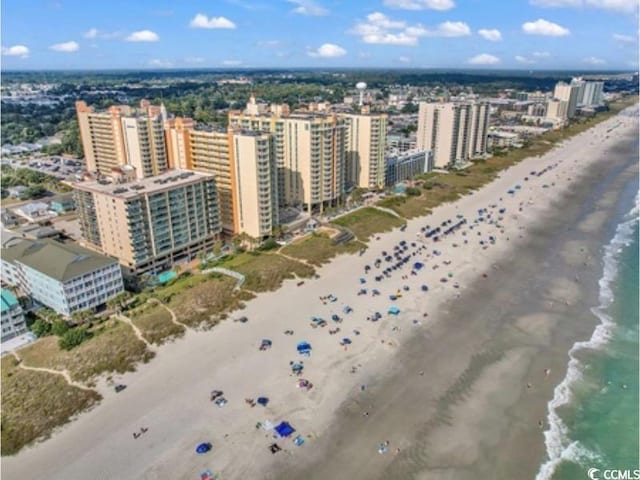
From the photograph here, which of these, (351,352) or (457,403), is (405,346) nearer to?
(351,352)

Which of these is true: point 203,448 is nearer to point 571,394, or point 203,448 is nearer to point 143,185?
point 571,394

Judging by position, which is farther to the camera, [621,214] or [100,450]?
[621,214]

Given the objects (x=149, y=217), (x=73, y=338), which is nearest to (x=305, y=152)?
(x=149, y=217)

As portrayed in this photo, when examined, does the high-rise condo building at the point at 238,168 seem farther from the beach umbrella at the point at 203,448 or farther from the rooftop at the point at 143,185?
the beach umbrella at the point at 203,448

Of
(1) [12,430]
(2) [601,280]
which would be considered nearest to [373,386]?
(1) [12,430]

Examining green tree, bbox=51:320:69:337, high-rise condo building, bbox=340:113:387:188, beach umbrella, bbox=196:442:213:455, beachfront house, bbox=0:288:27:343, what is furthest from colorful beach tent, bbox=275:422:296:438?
high-rise condo building, bbox=340:113:387:188

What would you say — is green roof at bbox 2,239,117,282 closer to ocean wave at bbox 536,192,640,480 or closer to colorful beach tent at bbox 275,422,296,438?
colorful beach tent at bbox 275,422,296,438

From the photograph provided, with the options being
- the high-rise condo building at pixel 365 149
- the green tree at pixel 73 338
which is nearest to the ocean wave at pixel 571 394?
the green tree at pixel 73 338
